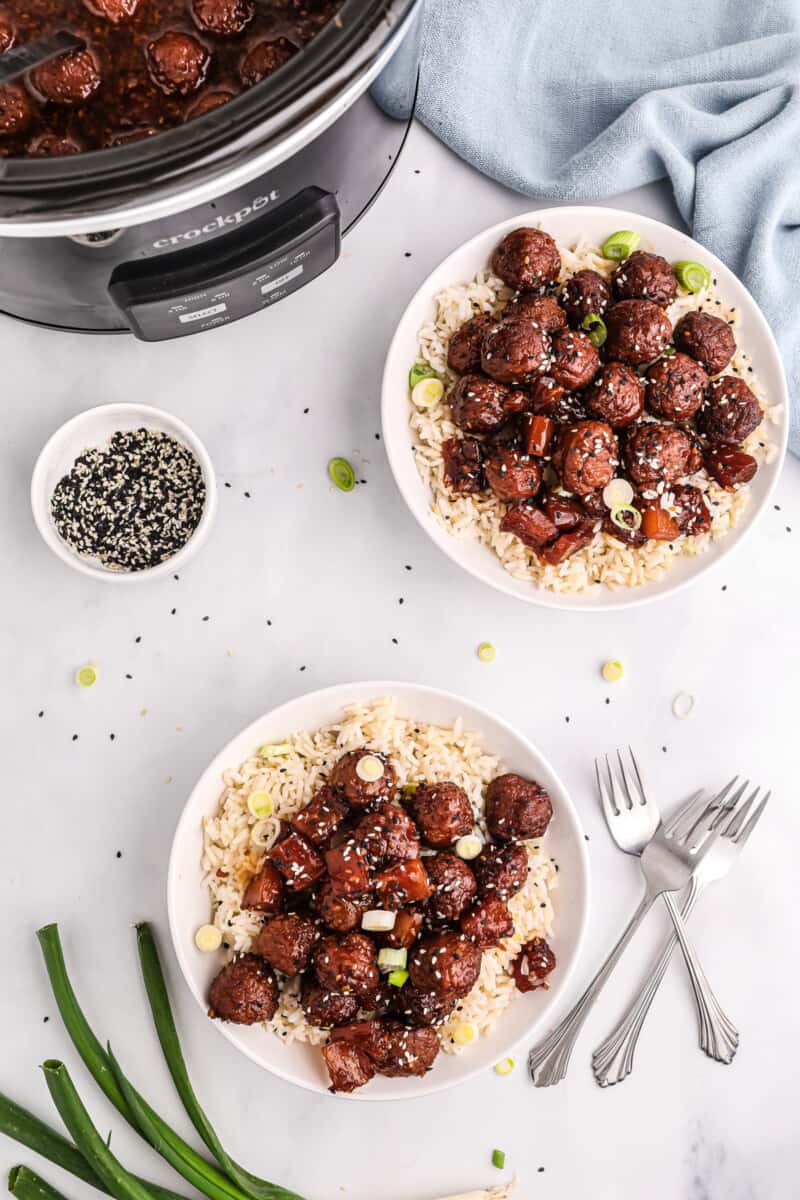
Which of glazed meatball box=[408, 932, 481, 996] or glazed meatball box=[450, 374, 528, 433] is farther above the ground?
glazed meatball box=[450, 374, 528, 433]

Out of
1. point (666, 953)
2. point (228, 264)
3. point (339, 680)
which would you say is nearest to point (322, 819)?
point (339, 680)

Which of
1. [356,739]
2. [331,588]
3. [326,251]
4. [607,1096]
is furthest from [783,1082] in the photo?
[326,251]

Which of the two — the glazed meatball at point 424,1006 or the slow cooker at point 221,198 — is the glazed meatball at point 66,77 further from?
the glazed meatball at point 424,1006

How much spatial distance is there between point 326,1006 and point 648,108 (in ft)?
6.86

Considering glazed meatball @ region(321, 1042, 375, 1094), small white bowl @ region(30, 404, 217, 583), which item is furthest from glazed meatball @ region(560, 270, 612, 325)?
glazed meatball @ region(321, 1042, 375, 1094)

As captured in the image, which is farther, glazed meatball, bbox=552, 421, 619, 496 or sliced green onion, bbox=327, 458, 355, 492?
sliced green onion, bbox=327, 458, 355, 492

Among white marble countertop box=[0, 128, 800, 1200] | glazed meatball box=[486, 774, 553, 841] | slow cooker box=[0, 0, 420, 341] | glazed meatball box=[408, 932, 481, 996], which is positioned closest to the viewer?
slow cooker box=[0, 0, 420, 341]

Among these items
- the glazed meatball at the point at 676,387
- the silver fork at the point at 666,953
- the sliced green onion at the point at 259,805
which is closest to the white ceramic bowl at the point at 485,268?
the glazed meatball at the point at 676,387

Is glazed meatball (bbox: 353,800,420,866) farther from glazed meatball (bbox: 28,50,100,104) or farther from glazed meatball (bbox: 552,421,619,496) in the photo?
glazed meatball (bbox: 28,50,100,104)

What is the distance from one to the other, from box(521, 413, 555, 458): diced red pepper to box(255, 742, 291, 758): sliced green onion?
825 mm

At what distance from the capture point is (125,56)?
1.37 m

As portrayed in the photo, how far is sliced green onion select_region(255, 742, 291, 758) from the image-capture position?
7.48 feet

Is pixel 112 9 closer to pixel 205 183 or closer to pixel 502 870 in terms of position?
pixel 205 183

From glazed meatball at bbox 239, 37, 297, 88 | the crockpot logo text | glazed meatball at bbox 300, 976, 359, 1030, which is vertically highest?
glazed meatball at bbox 239, 37, 297, 88
